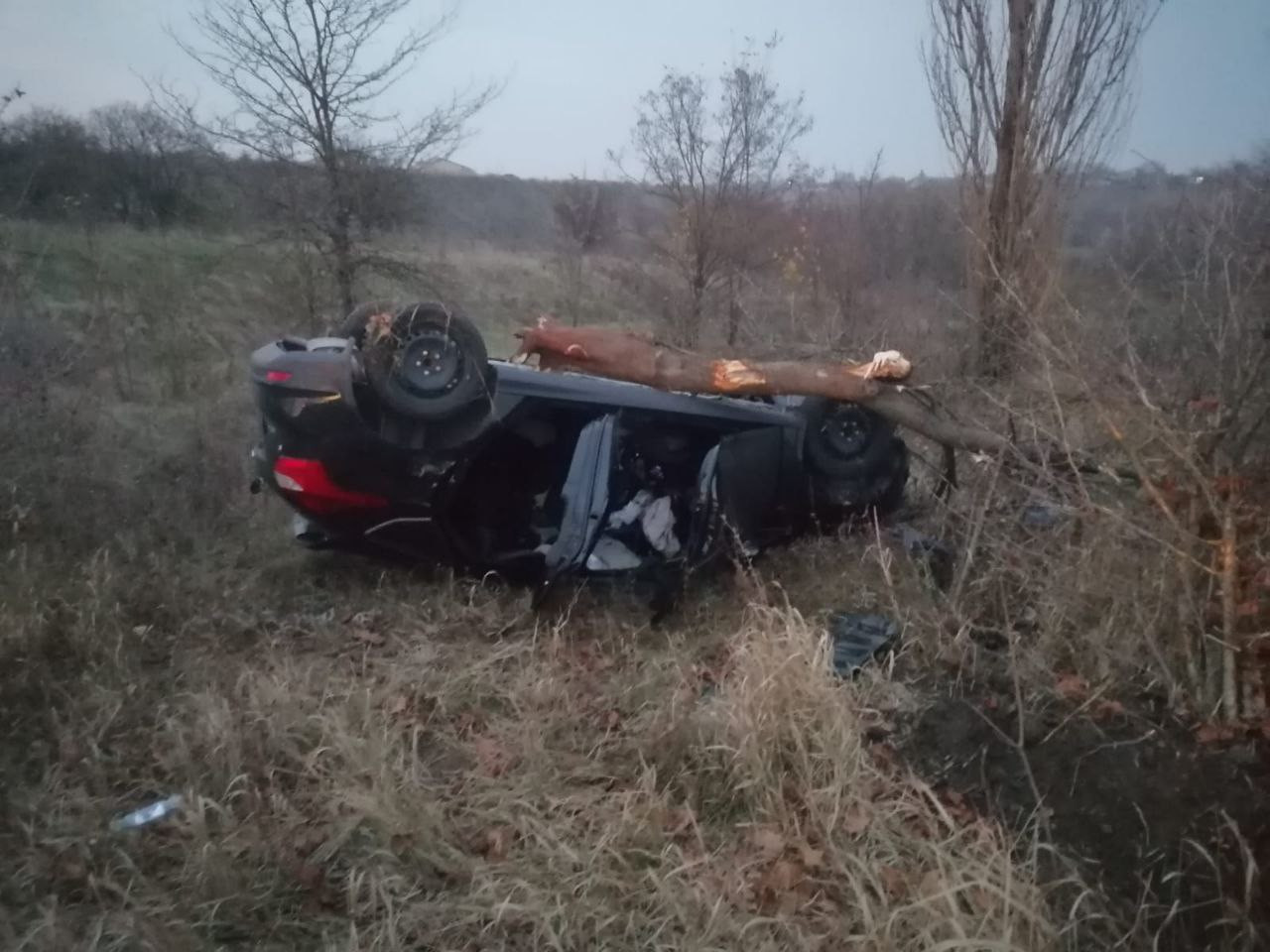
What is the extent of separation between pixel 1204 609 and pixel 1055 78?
560 centimetres

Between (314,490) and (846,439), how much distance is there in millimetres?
2785

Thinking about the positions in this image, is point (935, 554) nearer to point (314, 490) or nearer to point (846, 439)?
point (846, 439)

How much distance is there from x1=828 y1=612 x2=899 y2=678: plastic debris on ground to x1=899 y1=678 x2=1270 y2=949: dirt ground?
0.43 metres

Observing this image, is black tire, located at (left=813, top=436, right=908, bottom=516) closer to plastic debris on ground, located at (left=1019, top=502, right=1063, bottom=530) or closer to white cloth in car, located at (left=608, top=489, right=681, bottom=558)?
white cloth in car, located at (left=608, top=489, right=681, bottom=558)

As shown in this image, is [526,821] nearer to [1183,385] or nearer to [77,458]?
[1183,385]

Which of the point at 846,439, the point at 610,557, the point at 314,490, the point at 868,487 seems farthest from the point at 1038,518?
the point at 314,490

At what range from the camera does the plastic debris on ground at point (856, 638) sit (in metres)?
4.09

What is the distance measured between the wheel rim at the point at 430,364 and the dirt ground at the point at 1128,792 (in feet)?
8.85

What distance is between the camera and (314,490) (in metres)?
4.70

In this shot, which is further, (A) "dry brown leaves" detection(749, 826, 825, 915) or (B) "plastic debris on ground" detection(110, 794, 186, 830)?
(B) "plastic debris on ground" detection(110, 794, 186, 830)

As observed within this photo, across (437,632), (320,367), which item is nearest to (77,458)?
(320,367)

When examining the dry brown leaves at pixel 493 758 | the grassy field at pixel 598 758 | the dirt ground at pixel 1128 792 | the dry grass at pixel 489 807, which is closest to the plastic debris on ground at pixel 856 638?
the grassy field at pixel 598 758

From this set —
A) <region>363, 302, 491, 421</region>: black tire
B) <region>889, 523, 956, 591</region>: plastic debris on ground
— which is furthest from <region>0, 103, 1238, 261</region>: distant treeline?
<region>363, 302, 491, 421</region>: black tire

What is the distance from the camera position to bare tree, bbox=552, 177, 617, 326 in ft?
56.1
